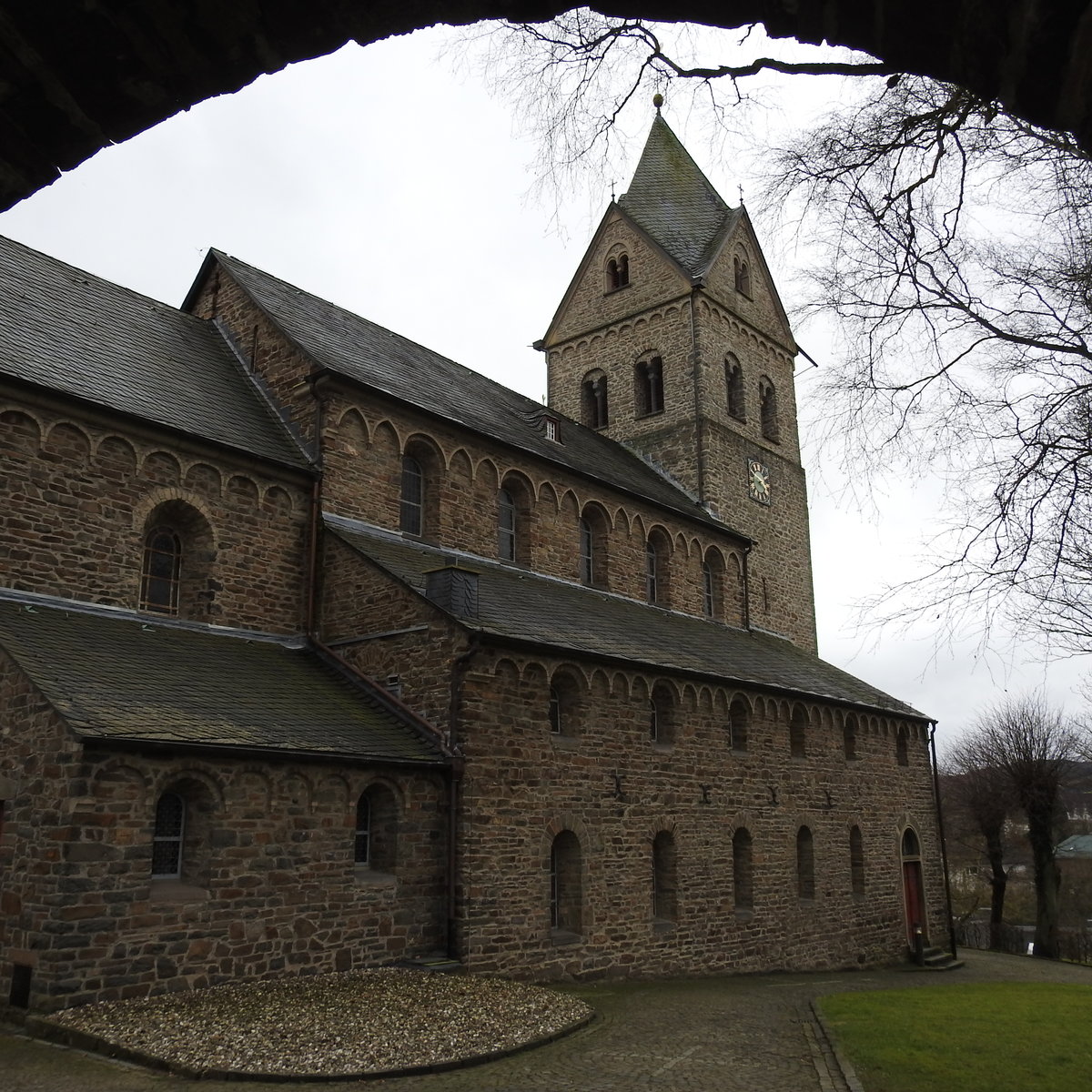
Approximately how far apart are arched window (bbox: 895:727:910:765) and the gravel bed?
1661 cm

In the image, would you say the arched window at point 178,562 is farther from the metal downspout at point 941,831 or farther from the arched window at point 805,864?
the metal downspout at point 941,831

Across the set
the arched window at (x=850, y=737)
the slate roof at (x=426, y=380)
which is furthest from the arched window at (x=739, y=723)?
the slate roof at (x=426, y=380)

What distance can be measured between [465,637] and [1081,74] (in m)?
11.9

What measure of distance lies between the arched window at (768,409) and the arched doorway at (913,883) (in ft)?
41.7

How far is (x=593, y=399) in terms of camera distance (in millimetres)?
32719

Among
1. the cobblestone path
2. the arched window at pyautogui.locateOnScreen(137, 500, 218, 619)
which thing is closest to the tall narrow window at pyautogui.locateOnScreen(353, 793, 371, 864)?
the cobblestone path

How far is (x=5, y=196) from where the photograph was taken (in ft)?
10.5

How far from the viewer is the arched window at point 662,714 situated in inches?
694

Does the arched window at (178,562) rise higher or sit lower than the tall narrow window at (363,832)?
higher

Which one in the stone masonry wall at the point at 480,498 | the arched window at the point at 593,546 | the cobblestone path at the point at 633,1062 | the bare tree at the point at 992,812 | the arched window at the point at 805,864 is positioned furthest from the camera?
the bare tree at the point at 992,812

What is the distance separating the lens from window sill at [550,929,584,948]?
48.1 feet

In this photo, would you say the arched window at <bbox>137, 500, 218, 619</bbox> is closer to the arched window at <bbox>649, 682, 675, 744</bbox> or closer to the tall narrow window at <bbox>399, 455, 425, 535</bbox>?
the tall narrow window at <bbox>399, 455, 425, 535</bbox>

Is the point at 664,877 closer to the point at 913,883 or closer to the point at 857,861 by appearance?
the point at 857,861

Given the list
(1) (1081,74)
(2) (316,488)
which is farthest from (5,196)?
(2) (316,488)
